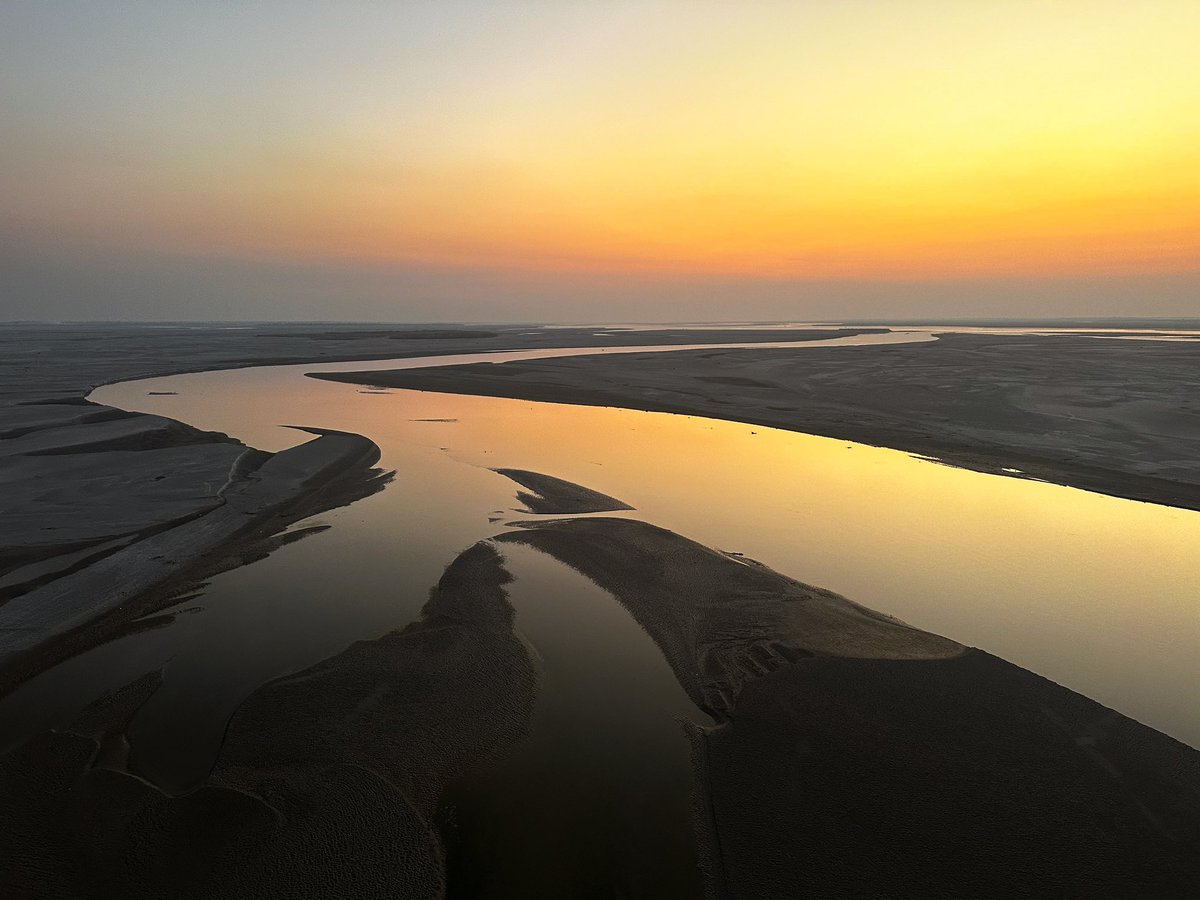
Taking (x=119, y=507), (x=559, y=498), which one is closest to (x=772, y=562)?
(x=559, y=498)

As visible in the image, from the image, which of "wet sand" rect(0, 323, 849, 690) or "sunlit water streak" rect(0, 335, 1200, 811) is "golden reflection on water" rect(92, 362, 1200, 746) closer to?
"sunlit water streak" rect(0, 335, 1200, 811)

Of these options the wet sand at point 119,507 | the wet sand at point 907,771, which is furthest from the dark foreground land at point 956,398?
the wet sand at point 119,507

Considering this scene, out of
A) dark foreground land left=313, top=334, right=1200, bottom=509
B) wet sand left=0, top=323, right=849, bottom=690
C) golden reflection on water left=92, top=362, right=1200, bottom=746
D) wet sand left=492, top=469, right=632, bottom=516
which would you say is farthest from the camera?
dark foreground land left=313, top=334, right=1200, bottom=509

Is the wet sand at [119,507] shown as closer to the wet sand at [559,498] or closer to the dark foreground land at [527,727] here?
the dark foreground land at [527,727]

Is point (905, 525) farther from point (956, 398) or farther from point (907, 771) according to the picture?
point (956, 398)

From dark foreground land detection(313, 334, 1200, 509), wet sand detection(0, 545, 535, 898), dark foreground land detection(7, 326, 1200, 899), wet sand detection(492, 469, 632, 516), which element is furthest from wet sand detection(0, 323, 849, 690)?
dark foreground land detection(313, 334, 1200, 509)
